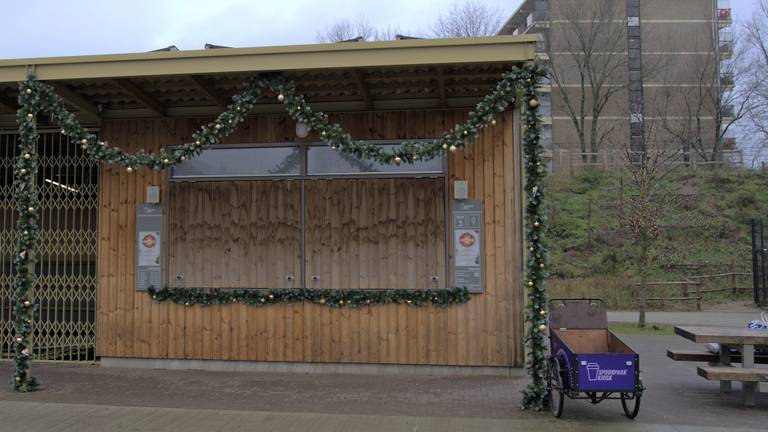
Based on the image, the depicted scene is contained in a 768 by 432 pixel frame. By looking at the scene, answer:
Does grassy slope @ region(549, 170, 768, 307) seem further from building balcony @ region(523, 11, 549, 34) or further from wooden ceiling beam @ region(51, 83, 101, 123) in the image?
wooden ceiling beam @ region(51, 83, 101, 123)

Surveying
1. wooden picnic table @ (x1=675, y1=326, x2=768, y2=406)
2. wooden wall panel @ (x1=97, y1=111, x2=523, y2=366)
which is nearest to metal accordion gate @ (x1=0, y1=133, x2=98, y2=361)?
wooden wall panel @ (x1=97, y1=111, x2=523, y2=366)

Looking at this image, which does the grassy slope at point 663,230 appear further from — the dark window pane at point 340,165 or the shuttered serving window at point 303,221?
the dark window pane at point 340,165

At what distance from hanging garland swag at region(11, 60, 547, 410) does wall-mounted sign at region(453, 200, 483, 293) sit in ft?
0.67

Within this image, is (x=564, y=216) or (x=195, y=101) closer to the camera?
(x=195, y=101)

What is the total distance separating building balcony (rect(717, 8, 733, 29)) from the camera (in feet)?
159

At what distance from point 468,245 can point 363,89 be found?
8.16ft

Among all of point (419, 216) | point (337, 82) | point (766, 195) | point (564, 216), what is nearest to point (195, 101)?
point (337, 82)

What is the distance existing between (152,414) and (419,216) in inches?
164

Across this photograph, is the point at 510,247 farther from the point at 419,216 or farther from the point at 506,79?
the point at 506,79

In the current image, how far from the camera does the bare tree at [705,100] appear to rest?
122 feet

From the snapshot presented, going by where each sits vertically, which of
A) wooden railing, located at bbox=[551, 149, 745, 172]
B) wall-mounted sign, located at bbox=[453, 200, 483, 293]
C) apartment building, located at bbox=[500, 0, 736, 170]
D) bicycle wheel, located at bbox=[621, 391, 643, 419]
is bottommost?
bicycle wheel, located at bbox=[621, 391, 643, 419]

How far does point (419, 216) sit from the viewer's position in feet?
29.1

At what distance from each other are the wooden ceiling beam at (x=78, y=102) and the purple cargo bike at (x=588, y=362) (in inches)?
265

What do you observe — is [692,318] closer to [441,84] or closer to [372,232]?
[372,232]
